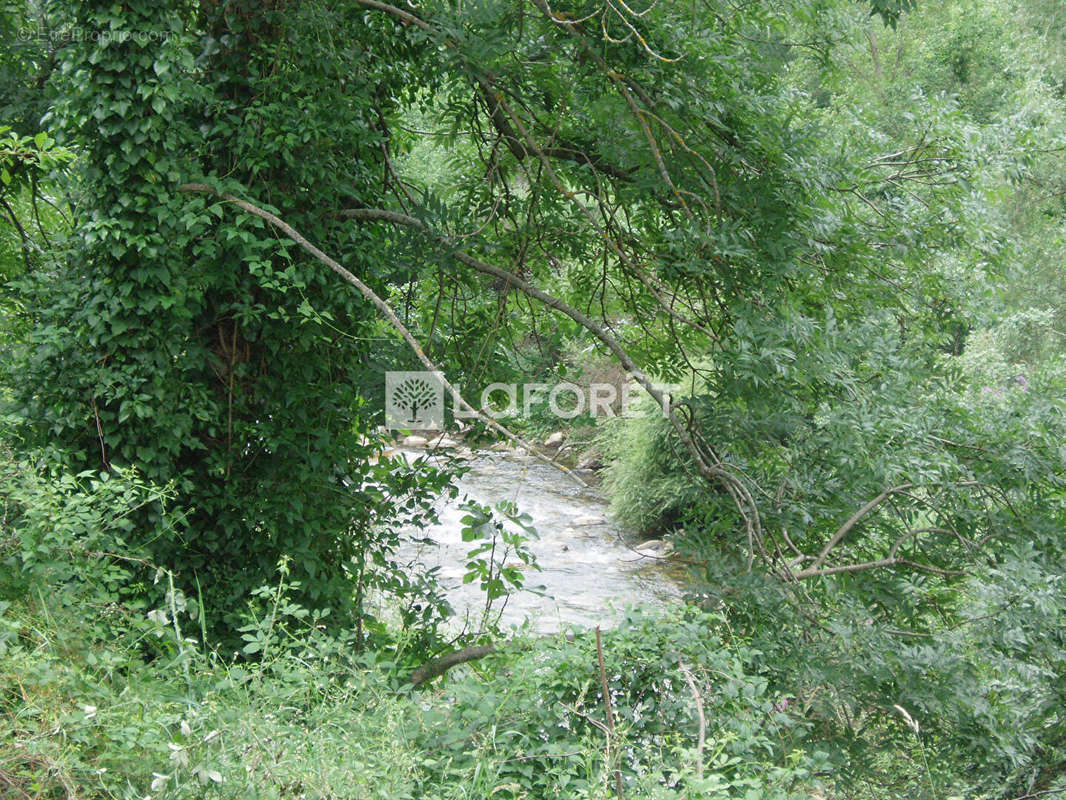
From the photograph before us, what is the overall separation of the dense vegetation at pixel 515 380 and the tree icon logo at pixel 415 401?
0.10 meters

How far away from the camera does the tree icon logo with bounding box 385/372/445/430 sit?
4.39 m

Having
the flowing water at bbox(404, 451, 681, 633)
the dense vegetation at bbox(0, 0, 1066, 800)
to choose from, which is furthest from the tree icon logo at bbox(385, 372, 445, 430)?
the flowing water at bbox(404, 451, 681, 633)

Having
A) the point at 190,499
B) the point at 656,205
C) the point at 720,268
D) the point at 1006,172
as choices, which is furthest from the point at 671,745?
the point at 1006,172

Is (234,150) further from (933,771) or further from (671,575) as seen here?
(671,575)

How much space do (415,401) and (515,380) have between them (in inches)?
21.5

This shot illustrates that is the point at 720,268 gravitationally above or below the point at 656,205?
below

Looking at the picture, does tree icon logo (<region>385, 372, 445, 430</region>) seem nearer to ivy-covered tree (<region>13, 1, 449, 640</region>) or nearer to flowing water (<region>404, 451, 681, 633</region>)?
ivy-covered tree (<region>13, 1, 449, 640</region>)

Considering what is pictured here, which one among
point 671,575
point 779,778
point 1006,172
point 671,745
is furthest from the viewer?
point 671,575

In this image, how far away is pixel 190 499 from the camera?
3889 mm

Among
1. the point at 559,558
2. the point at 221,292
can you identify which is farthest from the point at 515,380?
the point at 559,558

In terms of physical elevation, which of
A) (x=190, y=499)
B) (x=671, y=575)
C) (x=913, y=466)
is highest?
(x=913, y=466)

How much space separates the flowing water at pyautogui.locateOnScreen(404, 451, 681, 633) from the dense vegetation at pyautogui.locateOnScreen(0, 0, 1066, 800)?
2938 mm

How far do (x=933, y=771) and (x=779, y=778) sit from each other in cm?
141

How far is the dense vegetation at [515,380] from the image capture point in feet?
9.52
